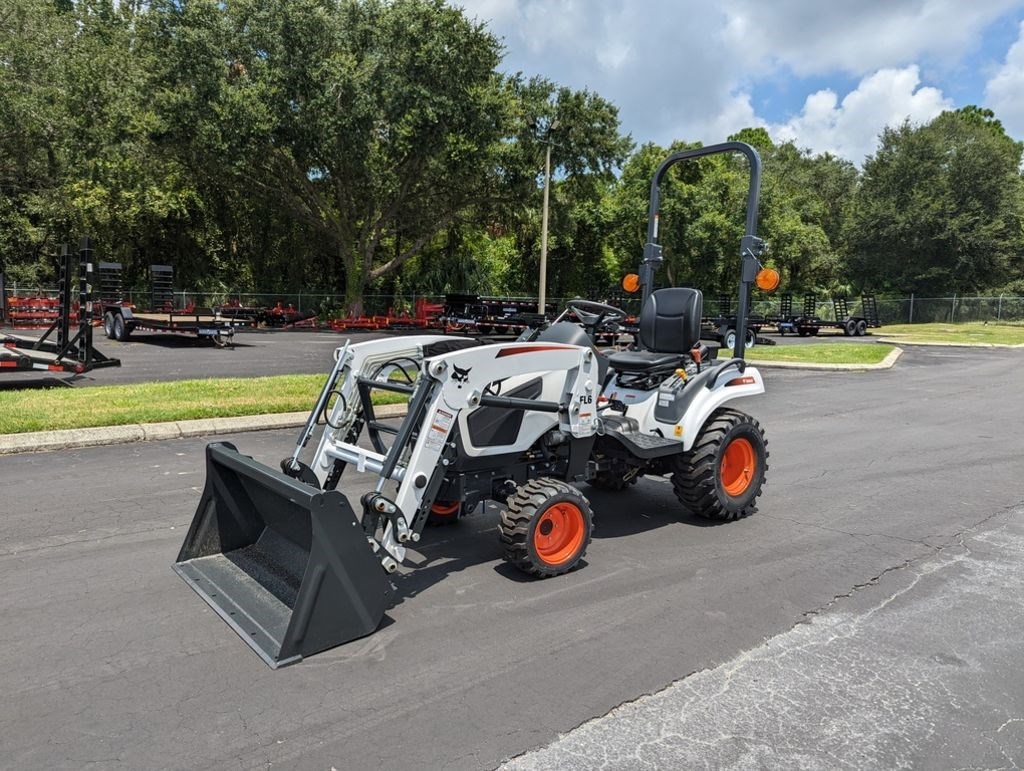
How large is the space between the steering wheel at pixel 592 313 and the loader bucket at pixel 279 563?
2669mm

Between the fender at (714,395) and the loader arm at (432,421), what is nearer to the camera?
the loader arm at (432,421)

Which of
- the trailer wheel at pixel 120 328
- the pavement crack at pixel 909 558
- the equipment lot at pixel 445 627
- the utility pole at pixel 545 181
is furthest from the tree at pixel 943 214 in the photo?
the pavement crack at pixel 909 558

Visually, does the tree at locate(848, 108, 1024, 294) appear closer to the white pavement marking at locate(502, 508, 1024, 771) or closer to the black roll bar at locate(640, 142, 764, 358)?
the black roll bar at locate(640, 142, 764, 358)

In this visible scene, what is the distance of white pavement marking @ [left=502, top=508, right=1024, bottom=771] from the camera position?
2898 millimetres

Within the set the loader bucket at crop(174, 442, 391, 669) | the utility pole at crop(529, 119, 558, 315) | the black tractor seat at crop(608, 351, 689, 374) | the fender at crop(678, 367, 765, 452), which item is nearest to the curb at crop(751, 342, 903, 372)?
the utility pole at crop(529, 119, 558, 315)

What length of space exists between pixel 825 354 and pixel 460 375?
1893cm

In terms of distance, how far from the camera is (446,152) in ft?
91.9

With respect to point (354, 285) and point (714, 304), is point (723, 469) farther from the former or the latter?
point (714, 304)

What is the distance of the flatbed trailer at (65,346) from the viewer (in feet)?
34.8

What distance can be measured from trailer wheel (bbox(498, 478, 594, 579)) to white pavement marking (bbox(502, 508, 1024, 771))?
1252mm

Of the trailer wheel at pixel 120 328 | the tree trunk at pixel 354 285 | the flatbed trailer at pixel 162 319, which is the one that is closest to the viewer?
the flatbed trailer at pixel 162 319

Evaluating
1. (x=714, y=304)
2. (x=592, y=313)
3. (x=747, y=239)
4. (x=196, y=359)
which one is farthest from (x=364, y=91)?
(x=747, y=239)

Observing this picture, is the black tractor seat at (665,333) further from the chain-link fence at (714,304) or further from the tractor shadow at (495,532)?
the chain-link fence at (714,304)

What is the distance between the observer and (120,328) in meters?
20.9
